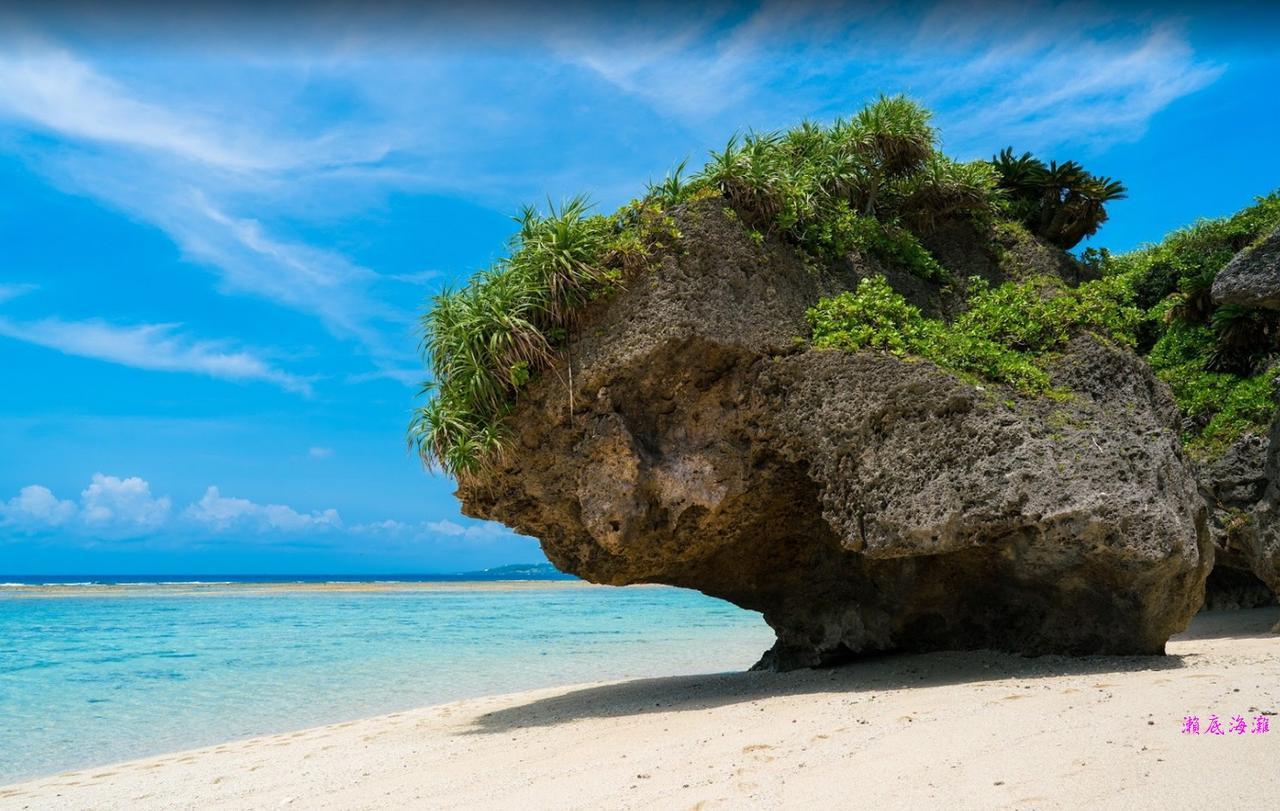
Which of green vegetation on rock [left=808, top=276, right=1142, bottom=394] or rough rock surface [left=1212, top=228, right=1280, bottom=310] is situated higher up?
rough rock surface [left=1212, top=228, right=1280, bottom=310]

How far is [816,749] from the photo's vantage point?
19.6 feet

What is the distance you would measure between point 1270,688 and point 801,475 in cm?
436

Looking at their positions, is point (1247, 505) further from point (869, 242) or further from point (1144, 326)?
point (869, 242)

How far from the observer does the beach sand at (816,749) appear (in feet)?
15.5

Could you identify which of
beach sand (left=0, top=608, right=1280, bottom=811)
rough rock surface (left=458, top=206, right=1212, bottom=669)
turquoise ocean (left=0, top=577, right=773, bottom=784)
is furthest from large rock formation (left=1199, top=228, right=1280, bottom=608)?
turquoise ocean (left=0, top=577, right=773, bottom=784)

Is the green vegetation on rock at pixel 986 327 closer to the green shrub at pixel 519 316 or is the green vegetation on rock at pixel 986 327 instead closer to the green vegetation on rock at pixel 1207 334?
the green shrub at pixel 519 316

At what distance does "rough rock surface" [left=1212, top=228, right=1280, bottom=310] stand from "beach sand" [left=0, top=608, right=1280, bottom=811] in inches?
148

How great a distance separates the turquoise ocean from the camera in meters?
12.1

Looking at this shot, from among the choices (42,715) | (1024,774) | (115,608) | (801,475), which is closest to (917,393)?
(801,475)

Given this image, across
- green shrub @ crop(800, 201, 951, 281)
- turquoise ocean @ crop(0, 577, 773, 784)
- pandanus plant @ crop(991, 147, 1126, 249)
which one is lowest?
turquoise ocean @ crop(0, 577, 773, 784)

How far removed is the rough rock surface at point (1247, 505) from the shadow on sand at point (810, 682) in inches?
164

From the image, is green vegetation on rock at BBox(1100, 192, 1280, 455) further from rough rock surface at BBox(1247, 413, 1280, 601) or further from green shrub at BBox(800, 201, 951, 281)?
green shrub at BBox(800, 201, 951, 281)

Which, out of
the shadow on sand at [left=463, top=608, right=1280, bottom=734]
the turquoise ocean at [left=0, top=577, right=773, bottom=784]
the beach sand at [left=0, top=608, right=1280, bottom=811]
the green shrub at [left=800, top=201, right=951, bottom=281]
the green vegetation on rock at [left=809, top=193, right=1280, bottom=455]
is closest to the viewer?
the beach sand at [left=0, top=608, right=1280, bottom=811]

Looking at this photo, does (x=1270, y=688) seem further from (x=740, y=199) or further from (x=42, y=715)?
(x=42, y=715)
